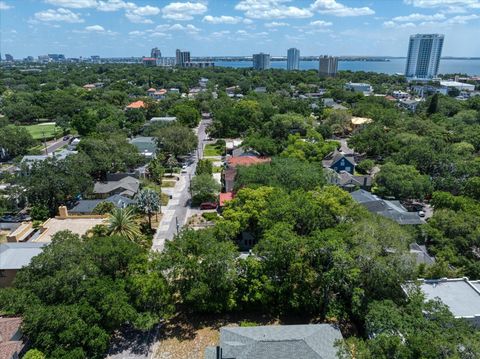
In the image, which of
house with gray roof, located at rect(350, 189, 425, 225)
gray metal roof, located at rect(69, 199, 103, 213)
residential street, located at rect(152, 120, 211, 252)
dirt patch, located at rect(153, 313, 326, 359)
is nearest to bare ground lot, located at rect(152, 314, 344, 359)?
dirt patch, located at rect(153, 313, 326, 359)

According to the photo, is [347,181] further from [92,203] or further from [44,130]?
[44,130]

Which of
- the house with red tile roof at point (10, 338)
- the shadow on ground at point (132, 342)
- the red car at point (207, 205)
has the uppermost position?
the house with red tile roof at point (10, 338)

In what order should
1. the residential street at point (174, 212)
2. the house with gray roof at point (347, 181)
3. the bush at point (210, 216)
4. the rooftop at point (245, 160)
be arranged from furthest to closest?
the rooftop at point (245, 160)
the house with gray roof at point (347, 181)
the bush at point (210, 216)
the residential street at point (174, 212)

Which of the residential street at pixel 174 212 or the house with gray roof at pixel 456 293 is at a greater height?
the house with gray roof at pixel 456 293

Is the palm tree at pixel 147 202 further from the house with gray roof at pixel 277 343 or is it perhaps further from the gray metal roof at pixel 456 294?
the gray metal roof at pixel 456 294

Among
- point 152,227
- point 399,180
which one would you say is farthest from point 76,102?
point 399,180

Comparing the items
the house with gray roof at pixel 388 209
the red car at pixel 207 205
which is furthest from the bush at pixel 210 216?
the house with gray roof at pixel 388 209

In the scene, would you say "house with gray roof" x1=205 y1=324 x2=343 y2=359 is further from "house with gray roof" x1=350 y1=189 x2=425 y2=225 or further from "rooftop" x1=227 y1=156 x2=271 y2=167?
"rooftop" x1=227 y1=156 x2=271 y2=167

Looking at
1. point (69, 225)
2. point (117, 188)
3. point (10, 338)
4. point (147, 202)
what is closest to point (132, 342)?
point (10, 338)
